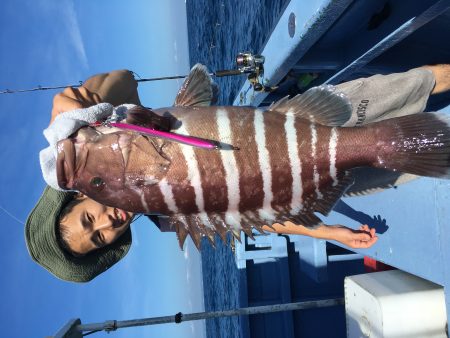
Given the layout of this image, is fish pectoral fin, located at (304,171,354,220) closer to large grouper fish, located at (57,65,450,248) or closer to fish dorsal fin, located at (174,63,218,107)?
large grouper fish, located at (57,65,450,248)

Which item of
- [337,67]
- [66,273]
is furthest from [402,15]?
[66,273]

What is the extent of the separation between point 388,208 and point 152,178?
8.82ft

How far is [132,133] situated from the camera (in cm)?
196

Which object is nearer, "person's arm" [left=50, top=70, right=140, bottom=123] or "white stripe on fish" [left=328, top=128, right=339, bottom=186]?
"white stripe on fish" [left=328, top=128, right=339, bottom=186]

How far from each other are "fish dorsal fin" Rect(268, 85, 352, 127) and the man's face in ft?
4.73

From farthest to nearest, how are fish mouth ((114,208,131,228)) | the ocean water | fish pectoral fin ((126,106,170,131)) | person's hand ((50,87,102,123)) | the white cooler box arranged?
the ocean water → the white cooler box → fish mouth ((114,208,131,228)) → person's hand ((50,87,102,123)) → fish pectoral fin ((126,106,170,131))

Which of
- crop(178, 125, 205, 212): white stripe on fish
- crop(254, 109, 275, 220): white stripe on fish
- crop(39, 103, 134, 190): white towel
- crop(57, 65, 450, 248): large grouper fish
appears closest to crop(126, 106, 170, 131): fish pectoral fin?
crop(57, 65, 450, 248): large grouper fish

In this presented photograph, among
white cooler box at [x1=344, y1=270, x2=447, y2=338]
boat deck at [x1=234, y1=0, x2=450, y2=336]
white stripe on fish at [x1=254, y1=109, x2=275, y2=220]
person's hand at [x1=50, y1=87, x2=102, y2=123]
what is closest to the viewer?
white stripe on fish at [x1=254, y1=109, x2=275, y2=220]

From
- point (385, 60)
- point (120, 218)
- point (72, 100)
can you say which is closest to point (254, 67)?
point (385, 60)

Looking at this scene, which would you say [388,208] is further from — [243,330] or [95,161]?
[243,330]

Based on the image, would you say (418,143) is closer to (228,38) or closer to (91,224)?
(91,224)

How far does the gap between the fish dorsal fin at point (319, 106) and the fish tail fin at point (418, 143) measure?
231 millimetres

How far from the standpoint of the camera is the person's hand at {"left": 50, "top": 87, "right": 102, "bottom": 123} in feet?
7.51

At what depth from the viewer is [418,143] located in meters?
2.15
